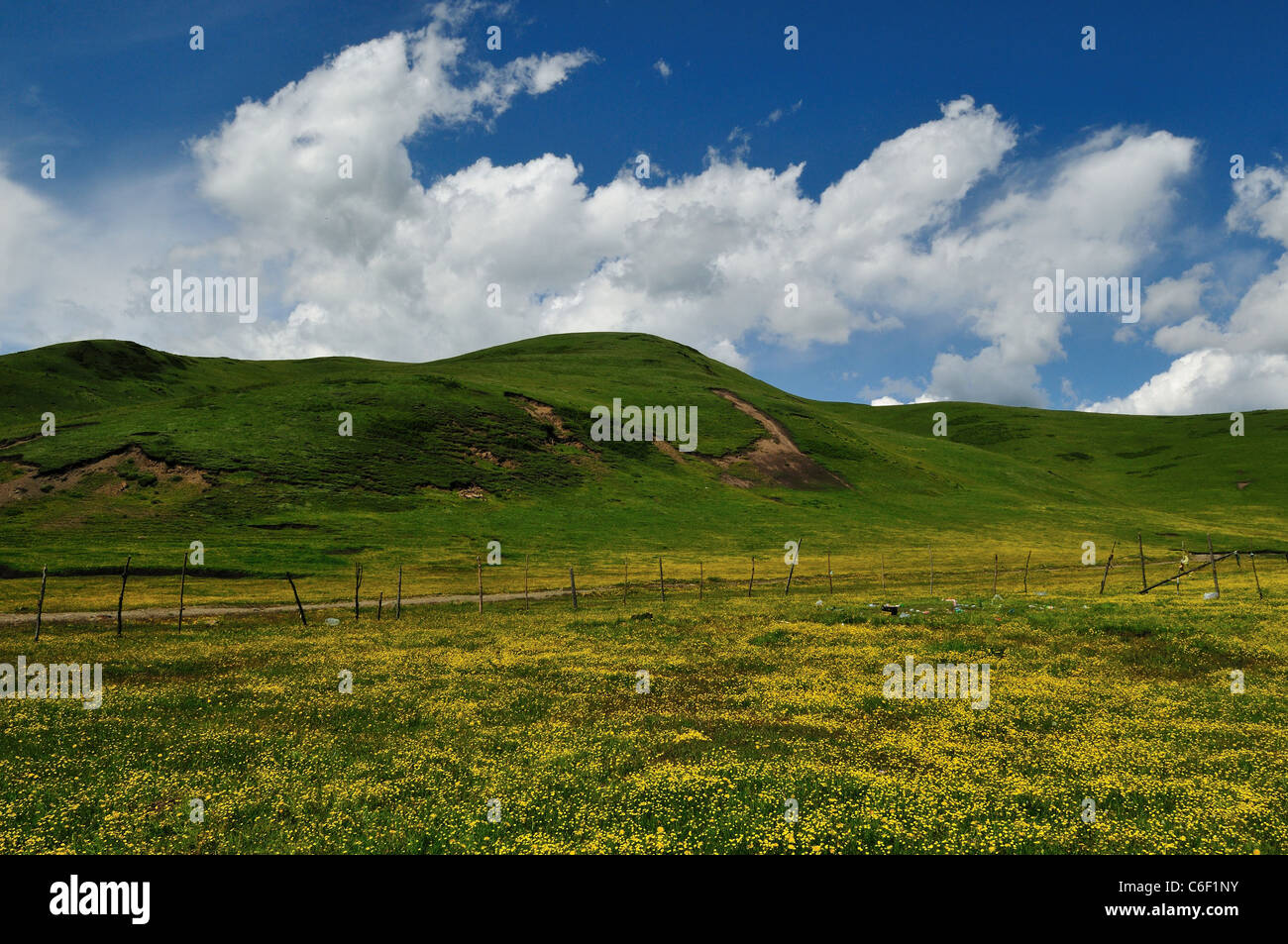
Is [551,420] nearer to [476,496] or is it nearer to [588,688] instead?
[476,496]

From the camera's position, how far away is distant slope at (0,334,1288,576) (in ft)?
272

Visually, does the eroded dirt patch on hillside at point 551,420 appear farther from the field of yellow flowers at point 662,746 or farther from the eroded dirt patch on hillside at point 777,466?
the field of yellow flowers at point 662,746

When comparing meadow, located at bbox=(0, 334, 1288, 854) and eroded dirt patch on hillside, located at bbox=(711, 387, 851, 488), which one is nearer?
meadow, located at bbox=(0, 334, 1288, 854)

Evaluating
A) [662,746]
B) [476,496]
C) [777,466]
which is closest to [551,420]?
[476,496]

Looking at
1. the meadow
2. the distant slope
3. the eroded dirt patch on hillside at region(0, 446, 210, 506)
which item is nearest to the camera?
the meadow

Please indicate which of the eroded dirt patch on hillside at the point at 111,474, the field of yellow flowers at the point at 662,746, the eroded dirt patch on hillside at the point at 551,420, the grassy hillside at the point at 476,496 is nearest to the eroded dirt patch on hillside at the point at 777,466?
the grassy hillside at the point at 476,496

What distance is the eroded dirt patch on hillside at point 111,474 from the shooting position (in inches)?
3477

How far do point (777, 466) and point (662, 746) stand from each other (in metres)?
131

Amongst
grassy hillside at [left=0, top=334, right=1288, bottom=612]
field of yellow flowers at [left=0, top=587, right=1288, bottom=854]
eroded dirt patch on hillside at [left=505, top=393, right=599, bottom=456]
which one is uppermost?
eroded dirt patch on hillside at [left=505, top=393, right=599, bottom=456]

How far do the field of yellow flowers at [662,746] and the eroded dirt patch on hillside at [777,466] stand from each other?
10355 cm

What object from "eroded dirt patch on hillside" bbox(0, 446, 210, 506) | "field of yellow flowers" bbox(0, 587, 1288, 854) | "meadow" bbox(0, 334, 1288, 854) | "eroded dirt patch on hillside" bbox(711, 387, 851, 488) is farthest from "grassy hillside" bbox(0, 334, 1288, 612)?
"field of yellow flowers" bbox(0, 587, 1288, 854)

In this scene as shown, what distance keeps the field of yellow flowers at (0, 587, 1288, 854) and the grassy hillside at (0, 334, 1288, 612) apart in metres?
34.4

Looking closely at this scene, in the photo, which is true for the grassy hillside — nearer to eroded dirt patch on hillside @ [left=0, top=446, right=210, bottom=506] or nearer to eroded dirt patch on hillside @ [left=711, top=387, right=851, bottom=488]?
eroded dirt patch on hillside @ [left=0, top=446, right=210, bottom=506]

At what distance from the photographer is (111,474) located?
306 feet
